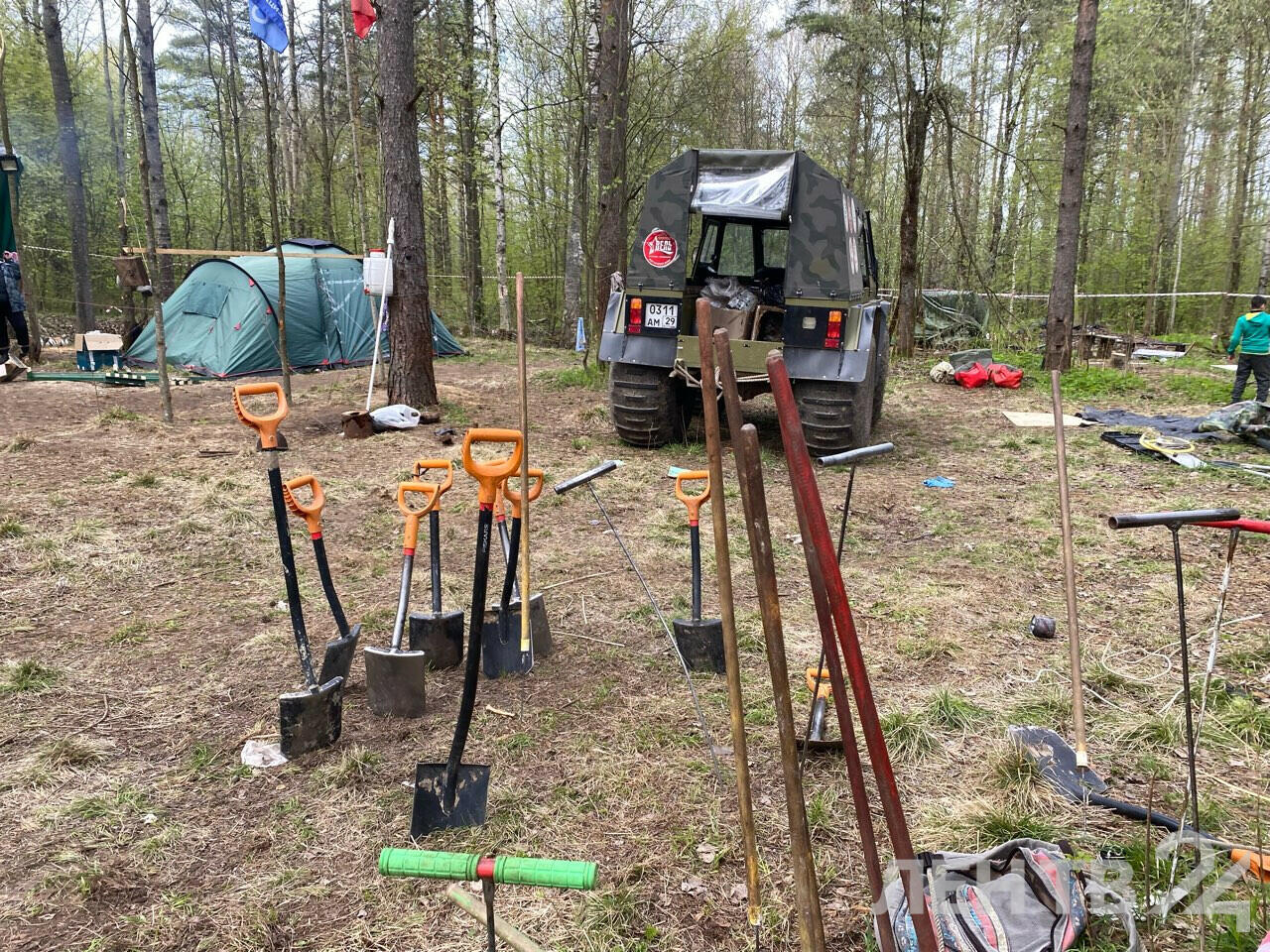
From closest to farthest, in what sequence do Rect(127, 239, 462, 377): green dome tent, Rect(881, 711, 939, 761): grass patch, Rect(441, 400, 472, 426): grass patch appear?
Rect(881, 711, 939, 761): grass patch < Rect(441, 400, 472, 426): grass patch < Rect(127, 239, 462, 377): green dome tent

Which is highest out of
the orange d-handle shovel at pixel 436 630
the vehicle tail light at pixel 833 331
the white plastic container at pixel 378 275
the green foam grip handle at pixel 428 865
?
the white plastic container at pixel 378 275

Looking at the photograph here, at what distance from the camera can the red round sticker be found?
6176 mm

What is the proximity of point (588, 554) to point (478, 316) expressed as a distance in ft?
50.6

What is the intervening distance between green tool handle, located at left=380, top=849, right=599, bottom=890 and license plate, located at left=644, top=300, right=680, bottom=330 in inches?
208

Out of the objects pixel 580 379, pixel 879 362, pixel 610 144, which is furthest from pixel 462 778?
pixel 610 144

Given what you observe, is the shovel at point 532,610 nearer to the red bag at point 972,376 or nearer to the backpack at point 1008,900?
the backpack at point 1008,900

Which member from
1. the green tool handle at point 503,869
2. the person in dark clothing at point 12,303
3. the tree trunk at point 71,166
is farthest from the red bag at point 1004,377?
the tree trunk at point 71,166

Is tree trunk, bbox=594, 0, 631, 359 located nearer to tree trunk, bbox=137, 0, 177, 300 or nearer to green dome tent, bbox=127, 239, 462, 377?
green dome tent, bbox=127, 239, 462, 377

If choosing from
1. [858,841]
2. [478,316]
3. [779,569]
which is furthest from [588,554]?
[478,316]

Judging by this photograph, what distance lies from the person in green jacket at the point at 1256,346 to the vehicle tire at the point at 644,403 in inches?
263

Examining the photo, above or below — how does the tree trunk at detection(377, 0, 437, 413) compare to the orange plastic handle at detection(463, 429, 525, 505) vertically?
above

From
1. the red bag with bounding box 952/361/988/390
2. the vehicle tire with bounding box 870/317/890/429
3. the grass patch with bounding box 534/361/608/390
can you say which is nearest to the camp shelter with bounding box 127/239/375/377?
the grass patch with bounding box 534/361/608/390

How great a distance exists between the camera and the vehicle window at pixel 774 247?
781 centimetres

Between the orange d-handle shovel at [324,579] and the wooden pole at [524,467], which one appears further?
the orange d-handle shovel at [324,579]
